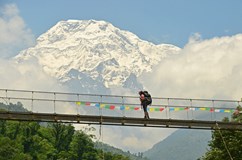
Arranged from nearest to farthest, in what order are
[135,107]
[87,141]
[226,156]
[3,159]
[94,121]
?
[94,121] < [135,107] < [226,156] < [3,159] < [87,141]

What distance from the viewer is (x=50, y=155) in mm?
105438

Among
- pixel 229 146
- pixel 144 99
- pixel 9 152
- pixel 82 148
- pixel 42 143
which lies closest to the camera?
pixel 144 99

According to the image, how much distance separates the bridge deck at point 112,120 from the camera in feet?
114

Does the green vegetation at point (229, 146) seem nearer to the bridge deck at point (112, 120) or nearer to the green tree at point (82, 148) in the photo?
the bridge deck at point (112, 120)

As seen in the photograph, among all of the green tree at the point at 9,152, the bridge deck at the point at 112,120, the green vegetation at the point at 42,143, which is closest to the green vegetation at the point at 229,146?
the bridge deck at the point at 112,120

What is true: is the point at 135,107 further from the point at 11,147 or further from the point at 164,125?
the point at 11,147

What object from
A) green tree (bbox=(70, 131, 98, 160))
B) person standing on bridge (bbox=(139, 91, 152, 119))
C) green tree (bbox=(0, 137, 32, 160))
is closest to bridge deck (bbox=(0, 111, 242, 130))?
person standing on bridge (bbox=(139, 91, 152, 119))

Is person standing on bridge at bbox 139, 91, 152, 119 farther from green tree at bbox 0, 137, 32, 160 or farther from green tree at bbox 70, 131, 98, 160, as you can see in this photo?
green tree at bbox 70, 131, 98, 160

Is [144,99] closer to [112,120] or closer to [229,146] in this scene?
[112,120]

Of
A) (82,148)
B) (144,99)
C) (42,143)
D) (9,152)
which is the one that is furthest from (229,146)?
(82,148)

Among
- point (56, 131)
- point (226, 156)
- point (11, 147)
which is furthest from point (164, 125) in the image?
point (56, 131)

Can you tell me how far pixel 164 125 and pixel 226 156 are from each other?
680 inches

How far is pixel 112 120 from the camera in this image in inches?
1433

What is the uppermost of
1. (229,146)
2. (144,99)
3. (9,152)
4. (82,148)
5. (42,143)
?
(42,143)
